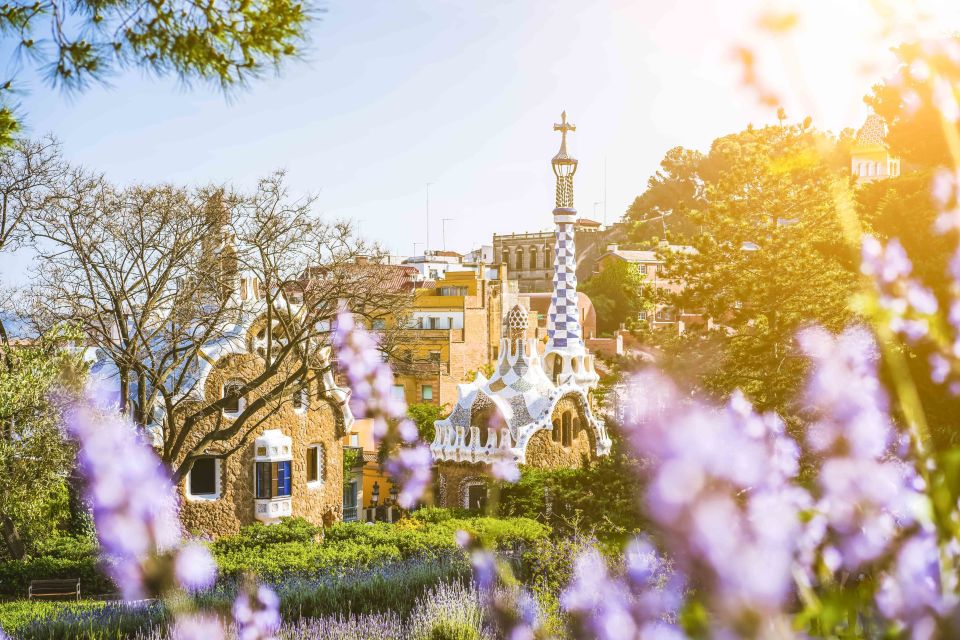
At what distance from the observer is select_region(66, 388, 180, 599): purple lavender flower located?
18.9 meters

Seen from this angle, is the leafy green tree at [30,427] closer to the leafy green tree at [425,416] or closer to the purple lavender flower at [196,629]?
the purple lavender flower at [196,629]

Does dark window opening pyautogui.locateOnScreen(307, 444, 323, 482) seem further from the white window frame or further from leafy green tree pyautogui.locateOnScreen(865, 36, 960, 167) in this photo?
leafy green tree pyautogui.locateOnScreen(865, 36, 960, 167)

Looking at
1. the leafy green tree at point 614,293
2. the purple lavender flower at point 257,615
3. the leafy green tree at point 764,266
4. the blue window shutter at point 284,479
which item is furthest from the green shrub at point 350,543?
the leafy green tree at point 614,293

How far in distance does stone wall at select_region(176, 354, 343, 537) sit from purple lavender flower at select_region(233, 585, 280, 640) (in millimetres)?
10812

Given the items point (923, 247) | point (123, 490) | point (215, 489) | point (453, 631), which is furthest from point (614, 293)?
point (453, 631)

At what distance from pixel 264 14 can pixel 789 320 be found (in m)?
16.6

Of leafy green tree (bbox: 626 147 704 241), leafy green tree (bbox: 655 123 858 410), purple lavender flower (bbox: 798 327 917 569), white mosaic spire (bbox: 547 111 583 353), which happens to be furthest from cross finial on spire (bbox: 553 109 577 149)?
leafy green tree (bbox: 626 147 704 241)

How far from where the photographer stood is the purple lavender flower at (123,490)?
18.9 m

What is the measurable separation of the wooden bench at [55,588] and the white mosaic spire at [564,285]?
18.2 m

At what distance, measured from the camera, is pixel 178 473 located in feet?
67.4

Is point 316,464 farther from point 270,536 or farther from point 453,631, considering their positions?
point 453,631

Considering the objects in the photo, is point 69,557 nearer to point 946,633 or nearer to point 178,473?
point 178,473

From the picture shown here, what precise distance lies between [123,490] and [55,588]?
2.52m

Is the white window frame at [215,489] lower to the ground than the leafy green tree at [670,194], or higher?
lower
